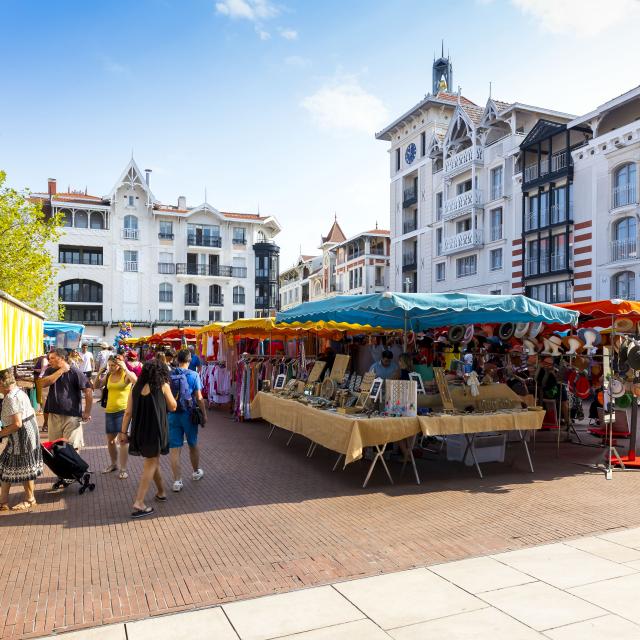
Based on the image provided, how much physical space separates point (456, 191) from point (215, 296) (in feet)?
80.7

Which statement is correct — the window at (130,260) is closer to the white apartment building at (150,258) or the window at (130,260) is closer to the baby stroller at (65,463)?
the white apartment building at (150,258)

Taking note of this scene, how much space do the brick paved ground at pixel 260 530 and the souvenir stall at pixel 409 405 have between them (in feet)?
2.26

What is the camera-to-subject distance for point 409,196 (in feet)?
131

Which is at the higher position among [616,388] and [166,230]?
[166,230]

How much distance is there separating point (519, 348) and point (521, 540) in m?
6.88

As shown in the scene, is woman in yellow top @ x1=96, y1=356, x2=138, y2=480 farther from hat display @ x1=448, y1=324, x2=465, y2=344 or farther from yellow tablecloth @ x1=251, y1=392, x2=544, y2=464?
hat display @ x1=448, y1=324, x2=465, y2=344

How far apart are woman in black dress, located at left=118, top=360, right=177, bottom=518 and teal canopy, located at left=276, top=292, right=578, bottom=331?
3342mm

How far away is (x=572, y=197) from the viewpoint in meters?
26.6

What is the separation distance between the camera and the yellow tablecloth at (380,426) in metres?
7.34

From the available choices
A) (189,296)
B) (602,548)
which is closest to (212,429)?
(602,548)

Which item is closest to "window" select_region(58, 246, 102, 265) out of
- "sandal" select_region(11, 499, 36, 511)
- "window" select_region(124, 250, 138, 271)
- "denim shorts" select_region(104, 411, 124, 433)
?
"window" select_region(124, 250, 138, 271)

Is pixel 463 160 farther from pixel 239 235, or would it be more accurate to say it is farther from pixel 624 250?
pixel 239 235

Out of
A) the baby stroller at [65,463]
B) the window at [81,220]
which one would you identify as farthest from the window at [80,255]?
the baby stroller at [65,463]

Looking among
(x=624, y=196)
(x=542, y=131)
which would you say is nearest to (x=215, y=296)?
(x=542, y=131)
